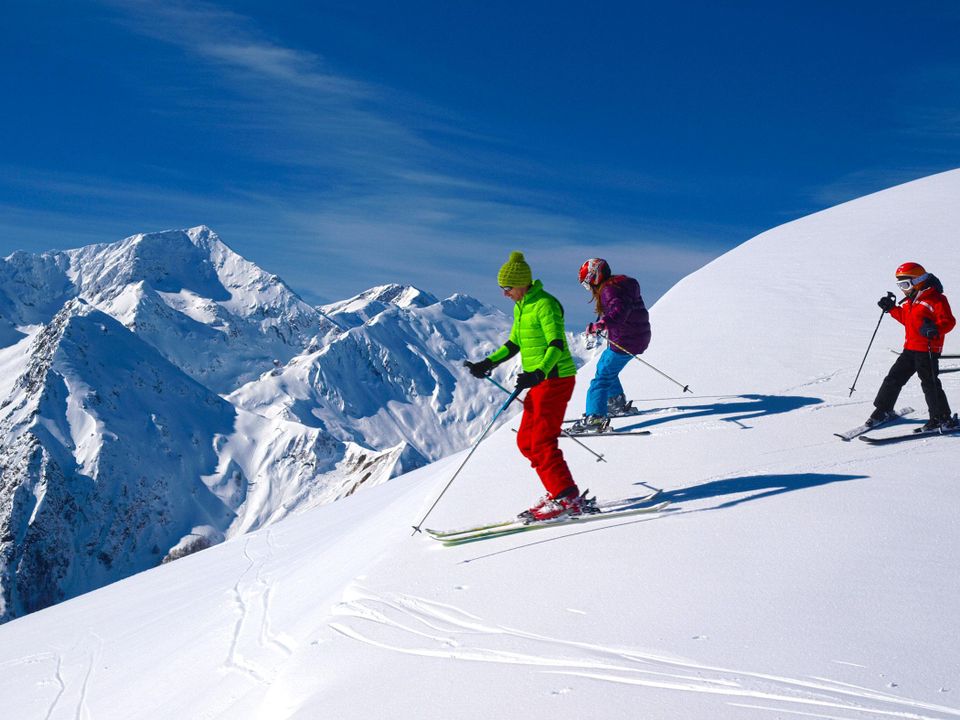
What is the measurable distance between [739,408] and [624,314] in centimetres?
196

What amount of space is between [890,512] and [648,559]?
6.34ft

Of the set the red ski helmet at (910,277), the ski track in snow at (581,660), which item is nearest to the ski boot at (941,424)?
the red ski helmet at (910,277)

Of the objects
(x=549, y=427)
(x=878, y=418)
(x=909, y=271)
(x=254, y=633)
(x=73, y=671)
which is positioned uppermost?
(x=909, y=271)


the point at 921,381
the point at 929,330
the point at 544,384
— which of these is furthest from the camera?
the point at 921,381

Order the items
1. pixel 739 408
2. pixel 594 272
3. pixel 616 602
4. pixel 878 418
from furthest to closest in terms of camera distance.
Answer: pixel 594 272, pixel 739 408, pixel 878 418, pixel 616 602

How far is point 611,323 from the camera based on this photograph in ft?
34.3

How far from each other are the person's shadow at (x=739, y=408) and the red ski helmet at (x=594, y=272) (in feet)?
6.62

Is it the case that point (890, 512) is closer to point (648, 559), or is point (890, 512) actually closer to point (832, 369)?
point (648, 559)

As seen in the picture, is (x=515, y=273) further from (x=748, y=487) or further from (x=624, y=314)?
(x=624, y=314)

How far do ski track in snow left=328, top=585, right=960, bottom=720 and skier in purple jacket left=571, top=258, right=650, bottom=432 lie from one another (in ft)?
17.3

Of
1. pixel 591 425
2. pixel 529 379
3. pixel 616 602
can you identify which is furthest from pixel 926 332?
pixel 616 602

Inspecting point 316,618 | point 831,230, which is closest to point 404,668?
point 316,618

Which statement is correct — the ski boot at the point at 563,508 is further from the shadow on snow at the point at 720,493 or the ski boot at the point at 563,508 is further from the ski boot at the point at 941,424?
the ski boot at the point at 941,424

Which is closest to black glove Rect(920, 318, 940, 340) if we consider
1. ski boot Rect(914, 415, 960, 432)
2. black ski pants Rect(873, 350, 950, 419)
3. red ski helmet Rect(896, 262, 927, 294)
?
black ski pants Rect(873, 350, 950, 419)
